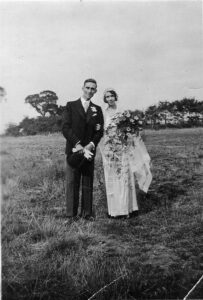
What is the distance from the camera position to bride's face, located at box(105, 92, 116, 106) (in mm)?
4336

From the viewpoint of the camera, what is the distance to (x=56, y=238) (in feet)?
12.7

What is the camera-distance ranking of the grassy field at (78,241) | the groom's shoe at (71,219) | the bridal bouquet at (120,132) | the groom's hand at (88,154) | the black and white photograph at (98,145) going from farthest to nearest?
the bridal bouquet at (120,132) → the groom's hand at (88,154) → the groom's shoe at (71,219) → the black and white photograph at (98,145) → the grassy field at (78,241)

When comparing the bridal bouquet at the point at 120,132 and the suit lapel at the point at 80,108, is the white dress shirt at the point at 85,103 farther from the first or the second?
the bridal bouquet at the point at 120,132

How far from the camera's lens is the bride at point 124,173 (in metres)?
4.77

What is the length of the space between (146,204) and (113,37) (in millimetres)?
2069

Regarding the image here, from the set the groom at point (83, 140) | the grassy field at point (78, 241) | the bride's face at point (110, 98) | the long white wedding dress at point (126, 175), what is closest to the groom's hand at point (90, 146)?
the groom at point (83, 140)

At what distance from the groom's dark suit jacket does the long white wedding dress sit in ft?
1.00

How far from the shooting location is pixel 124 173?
497 cm

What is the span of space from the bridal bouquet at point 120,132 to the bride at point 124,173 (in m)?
0.02

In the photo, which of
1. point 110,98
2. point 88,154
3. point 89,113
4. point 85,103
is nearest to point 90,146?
point 88,154

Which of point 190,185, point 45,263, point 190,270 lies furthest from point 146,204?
point 45,263

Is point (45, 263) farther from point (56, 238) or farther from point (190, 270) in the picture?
point (190, 270)

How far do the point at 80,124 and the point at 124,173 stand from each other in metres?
1.01

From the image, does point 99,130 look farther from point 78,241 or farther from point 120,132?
point 78,241
